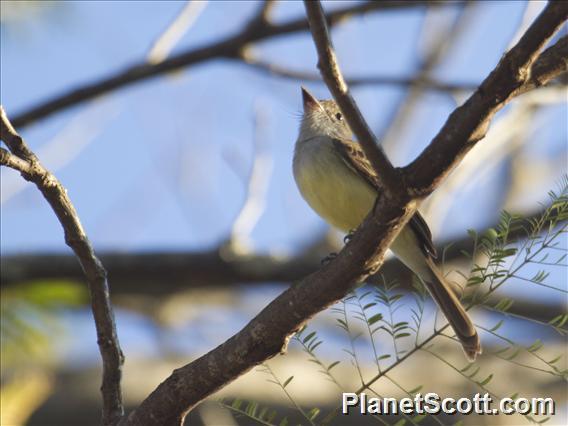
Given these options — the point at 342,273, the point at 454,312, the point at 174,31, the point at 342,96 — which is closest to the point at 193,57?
the point at 174,31

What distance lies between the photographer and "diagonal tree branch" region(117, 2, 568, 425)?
2234mm

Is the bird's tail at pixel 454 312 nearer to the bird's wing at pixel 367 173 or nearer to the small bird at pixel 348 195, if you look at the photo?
the small bird at pixel 348 195

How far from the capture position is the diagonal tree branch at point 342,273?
2.23 meters

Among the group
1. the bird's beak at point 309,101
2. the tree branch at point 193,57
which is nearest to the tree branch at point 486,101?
the bird's beak at point 309,101

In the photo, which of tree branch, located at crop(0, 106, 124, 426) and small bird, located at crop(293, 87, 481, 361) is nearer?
tree branch, located at crop(0, 106, 124, 426)

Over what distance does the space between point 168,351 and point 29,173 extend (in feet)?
11.8

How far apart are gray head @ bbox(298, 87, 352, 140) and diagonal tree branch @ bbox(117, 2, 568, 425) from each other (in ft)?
7.96

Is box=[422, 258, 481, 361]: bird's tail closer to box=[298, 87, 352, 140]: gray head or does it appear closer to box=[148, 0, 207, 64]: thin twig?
box=[298, 87, 352, 140]: gray head

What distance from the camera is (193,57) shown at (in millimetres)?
5852

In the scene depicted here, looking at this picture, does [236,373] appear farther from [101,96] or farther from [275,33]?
[101,96]

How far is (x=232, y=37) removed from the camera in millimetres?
5766

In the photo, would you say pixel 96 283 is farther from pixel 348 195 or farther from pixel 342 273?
pixel 348 195

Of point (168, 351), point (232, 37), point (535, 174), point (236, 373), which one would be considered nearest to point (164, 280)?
point (168, 351)

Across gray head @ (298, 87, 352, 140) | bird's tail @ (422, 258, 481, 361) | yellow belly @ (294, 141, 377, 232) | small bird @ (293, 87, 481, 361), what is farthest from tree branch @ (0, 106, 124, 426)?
gray head @ (298, 87, 352, 140)
